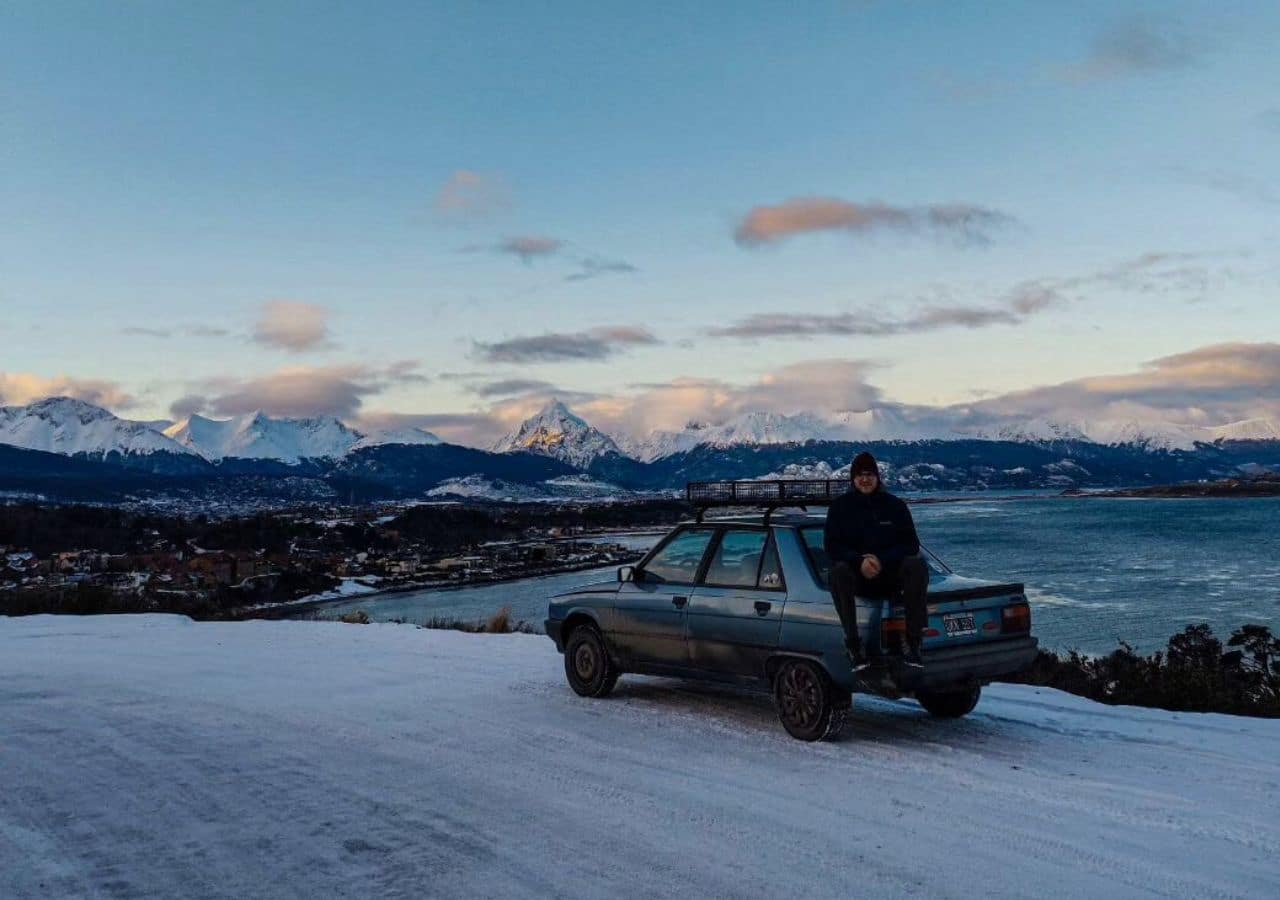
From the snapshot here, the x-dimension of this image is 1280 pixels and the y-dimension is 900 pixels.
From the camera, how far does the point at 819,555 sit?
327 inches

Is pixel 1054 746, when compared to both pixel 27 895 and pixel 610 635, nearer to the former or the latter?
pixel 610 635

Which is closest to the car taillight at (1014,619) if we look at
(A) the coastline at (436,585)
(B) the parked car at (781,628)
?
(B) the parked car at (781,628)

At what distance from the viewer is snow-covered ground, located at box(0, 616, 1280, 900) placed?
494 cm

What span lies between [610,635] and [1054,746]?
155 inches

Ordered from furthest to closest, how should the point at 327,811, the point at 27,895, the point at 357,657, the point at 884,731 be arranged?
1. the point at 357,657
2. the point at 884,731
3. the point at 327,811
4. the point at 27,895

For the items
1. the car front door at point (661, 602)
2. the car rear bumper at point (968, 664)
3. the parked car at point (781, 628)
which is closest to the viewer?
the car rear bumper at point (968, 664)

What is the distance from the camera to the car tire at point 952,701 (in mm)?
8695

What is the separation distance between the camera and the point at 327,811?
19.5 ft

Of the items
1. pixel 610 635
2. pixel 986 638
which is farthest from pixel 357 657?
pixel 986 638

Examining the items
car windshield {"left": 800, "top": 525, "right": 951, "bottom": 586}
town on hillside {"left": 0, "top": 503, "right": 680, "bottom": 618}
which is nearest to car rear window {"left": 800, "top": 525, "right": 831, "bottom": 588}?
car windshield {"left": 800, "top": 525, "right": 951, "bottom": 586}

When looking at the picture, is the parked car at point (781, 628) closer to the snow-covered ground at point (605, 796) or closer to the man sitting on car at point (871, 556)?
the man sitting on car at point (871, 556)

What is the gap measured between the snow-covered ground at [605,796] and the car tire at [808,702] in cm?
23

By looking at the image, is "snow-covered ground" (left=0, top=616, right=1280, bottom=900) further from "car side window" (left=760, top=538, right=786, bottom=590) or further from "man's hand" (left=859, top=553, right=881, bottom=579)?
"man's hand" (left=859, top=553, right=881, bottom=579)

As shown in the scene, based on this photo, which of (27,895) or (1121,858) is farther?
(1121,858)
